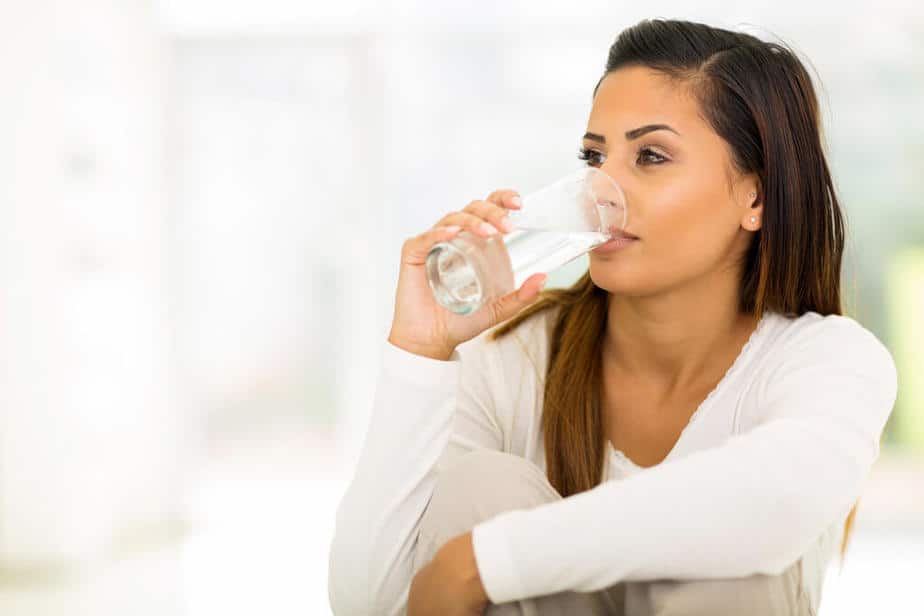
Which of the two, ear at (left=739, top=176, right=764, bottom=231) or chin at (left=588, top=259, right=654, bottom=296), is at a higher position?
ear at (left=739, top=176, right=764, bottom=231)

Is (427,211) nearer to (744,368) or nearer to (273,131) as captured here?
(273,131)

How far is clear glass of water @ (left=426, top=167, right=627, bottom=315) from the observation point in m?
1.26

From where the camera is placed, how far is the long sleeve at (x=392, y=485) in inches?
52.6

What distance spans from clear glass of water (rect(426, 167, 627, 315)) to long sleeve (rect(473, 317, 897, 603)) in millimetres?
283

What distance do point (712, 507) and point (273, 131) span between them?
321 centimetres

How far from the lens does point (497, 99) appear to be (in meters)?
3.97

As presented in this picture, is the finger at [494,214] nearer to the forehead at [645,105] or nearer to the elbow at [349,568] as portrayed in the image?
the forehead at [645,105]

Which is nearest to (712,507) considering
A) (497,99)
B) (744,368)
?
Result: (744,368)

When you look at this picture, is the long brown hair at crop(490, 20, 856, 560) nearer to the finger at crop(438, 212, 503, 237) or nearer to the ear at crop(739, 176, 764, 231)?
the ear at crop(739, 176, 764, 231)

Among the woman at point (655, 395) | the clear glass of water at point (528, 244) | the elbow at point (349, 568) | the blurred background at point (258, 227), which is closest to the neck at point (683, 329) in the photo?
the woman at point (655, 395)

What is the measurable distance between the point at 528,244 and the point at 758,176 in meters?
0.45

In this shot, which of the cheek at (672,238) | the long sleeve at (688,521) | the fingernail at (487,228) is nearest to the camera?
the long sleeve at (688,521)

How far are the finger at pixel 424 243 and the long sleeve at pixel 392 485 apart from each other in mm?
116

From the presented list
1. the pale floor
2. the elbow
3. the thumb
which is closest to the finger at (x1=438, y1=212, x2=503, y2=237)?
the thumb
